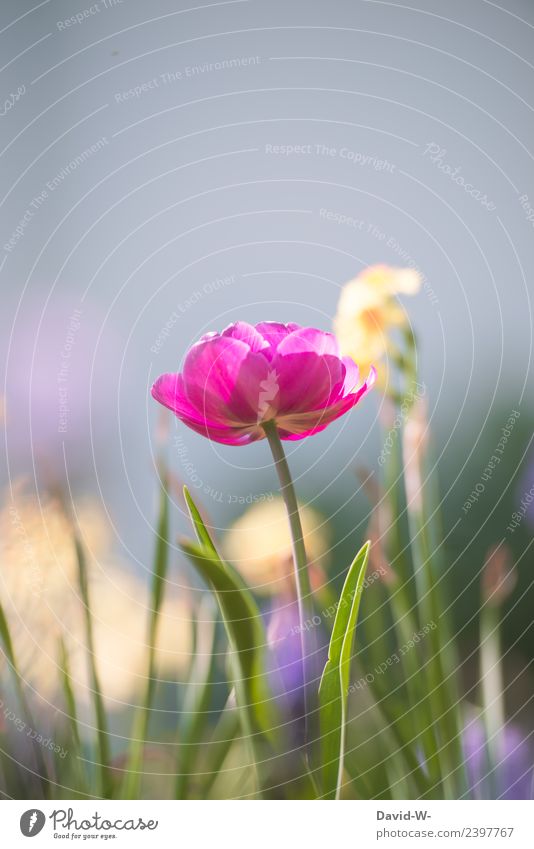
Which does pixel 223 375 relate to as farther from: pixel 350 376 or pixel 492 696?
pixel 492 696
